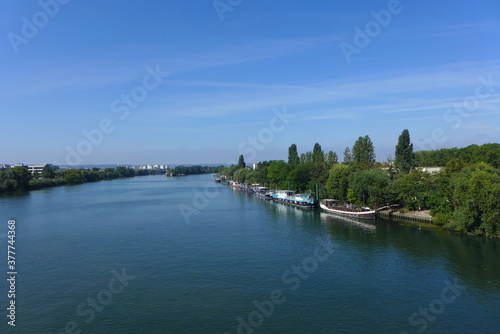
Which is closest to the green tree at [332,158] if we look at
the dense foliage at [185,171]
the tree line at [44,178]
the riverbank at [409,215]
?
the riverbank at [409,215]

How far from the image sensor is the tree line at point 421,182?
55.5 feet

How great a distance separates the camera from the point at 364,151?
120 feet

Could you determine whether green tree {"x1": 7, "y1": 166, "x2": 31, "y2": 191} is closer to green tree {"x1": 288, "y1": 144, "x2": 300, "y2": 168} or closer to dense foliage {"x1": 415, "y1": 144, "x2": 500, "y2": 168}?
green tree {"x1": 288, "y1": 144, "x2": 300, "y2": 168}

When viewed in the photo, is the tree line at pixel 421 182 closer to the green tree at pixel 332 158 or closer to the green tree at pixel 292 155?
the green tree at pixel 332 158

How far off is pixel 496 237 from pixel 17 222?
2625cm

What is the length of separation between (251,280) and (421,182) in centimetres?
1550

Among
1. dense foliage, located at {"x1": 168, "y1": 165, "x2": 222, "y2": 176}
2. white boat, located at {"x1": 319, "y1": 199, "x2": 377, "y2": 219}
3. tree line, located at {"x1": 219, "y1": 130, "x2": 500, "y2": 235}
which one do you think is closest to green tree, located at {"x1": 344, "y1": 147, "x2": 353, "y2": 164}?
tree line, located at {"x1": 219, "y1": 130, "x2": 500, "y2": 235}

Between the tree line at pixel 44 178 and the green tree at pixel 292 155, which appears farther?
the green tree at pixel 292 155

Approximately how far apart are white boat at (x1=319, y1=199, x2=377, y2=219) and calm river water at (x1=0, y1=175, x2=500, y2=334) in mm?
2682

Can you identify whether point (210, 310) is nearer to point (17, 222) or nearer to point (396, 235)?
point (396, 235)

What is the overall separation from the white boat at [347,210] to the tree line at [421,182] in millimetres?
801

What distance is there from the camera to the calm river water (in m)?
8.94

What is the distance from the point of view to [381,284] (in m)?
11.3

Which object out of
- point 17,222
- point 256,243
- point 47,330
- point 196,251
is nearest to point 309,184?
point 256,243
